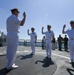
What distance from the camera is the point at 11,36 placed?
6.44m

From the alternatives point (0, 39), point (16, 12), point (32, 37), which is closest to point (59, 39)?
point (32, 37)

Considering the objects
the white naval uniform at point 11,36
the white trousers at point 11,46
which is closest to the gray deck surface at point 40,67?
the white trousers at point 11,46

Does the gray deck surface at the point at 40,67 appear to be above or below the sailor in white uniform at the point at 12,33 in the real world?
below

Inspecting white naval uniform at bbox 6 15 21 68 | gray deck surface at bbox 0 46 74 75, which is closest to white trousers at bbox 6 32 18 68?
white naval uniform at bbox 6 15 21 68

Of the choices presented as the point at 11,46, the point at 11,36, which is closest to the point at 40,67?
the point at 11,46

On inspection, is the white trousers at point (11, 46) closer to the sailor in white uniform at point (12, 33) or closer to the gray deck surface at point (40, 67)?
the sailor in white uniform at point (12, 33)

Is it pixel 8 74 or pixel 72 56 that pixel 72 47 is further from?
pixel 8 74

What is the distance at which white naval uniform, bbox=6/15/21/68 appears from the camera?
254 inches

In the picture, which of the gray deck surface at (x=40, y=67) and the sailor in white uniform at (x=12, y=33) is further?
the sailor in white uniform at (x=12, y=33)

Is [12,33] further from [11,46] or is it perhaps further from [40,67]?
[40,67]

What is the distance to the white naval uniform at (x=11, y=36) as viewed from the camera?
6449mm

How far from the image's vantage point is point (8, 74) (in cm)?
553

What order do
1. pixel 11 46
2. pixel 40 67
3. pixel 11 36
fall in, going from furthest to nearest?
pixel 40 67
pixel 11 46
pixel 11 36

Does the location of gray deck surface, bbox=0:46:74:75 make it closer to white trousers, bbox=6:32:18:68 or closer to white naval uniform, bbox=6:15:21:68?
white trousers, bbox=6:32:18:68
